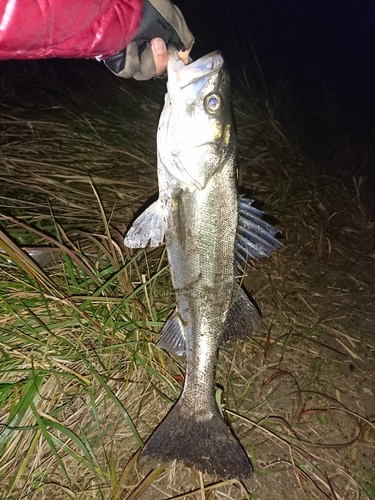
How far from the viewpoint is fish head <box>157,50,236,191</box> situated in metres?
1.89

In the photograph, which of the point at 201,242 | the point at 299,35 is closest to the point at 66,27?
the point at 201,242

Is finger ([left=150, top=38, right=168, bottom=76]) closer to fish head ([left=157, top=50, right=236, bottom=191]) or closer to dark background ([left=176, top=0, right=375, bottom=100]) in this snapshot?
fish head ([left=157, top=50, right=236, bottom=191])

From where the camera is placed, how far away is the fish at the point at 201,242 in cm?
193

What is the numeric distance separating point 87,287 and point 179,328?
0.63 metres

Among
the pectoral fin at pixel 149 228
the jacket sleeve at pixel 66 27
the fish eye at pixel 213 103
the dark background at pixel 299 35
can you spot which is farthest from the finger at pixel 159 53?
the dark background at pixel 299 35

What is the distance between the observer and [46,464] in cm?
206

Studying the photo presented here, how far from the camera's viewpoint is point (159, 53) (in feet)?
6.14

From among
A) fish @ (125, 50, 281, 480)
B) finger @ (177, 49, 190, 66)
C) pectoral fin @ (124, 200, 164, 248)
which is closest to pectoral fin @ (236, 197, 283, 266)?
fish @ (125, 50, 281, 480)

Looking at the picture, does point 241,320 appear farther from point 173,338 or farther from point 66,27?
point 66,27

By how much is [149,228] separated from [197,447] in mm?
1159

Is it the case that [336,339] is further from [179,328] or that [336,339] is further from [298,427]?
[179,328]

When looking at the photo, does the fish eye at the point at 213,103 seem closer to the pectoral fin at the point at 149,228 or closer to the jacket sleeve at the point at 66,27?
the jacket sleeve at the point at 66,27

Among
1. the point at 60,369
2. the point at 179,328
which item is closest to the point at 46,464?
the point at 60,369

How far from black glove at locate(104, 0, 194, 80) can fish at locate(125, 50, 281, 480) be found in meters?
0.09
